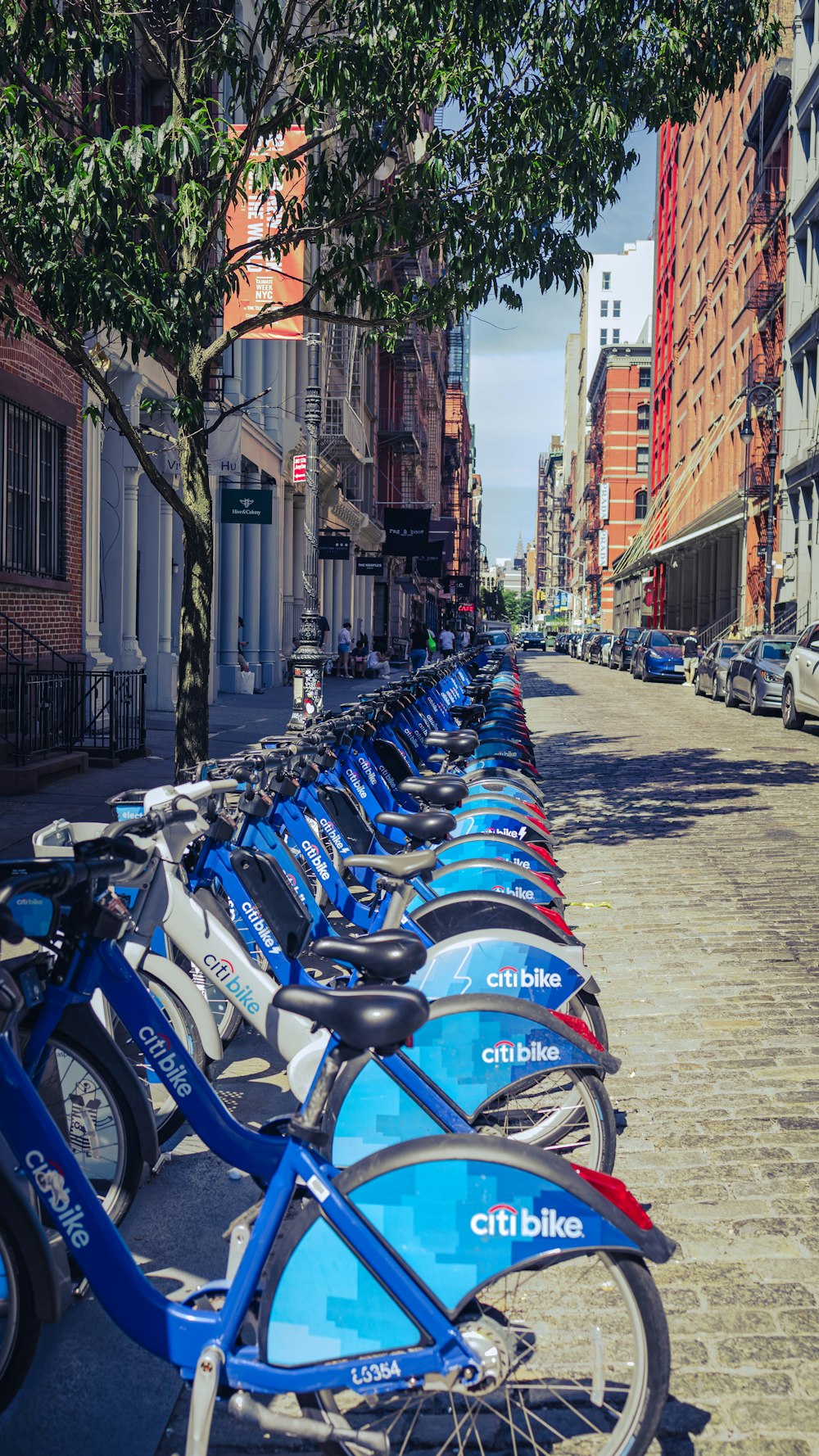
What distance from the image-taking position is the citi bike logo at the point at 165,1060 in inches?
124

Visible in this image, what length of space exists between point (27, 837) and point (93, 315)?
3.95m

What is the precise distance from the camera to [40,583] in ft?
46.7

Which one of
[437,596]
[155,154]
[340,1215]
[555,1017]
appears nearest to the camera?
[340,1215]

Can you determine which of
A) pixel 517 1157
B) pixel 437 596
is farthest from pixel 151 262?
pixel 437 596

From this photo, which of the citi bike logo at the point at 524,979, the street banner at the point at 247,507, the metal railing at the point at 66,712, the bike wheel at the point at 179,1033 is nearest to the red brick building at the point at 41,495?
the metal railing at the point at 66,712

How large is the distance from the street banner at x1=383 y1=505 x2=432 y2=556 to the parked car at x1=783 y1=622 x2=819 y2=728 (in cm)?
2369

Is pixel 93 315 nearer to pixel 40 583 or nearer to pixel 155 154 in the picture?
pixel 155 154

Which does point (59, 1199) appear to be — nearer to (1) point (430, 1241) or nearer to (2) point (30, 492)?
(1) point (430, 1241)

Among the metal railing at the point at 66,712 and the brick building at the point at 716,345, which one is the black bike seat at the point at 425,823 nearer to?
the metal railing at the point at 66,712

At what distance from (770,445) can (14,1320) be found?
4591 centimetres

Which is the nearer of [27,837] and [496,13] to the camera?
[496,13]

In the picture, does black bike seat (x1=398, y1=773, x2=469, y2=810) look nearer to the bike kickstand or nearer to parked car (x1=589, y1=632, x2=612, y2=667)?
the bike kickstand

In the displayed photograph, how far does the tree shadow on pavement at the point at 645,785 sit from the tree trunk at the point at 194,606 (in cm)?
441

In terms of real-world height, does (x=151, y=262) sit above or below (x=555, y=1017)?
above
